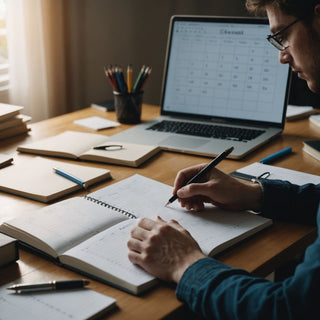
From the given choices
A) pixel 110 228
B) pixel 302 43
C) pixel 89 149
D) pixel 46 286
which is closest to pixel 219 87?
pixel 89 149

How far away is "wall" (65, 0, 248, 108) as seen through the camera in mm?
2570

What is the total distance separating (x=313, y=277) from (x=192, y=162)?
751 mm

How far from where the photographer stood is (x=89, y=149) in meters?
1.49

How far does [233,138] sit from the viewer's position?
5.22 feet

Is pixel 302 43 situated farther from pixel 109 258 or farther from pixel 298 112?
pixel 298 112

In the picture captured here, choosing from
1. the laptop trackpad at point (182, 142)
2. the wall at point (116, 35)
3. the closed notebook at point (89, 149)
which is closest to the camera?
the closed notebook at point (89, 149)

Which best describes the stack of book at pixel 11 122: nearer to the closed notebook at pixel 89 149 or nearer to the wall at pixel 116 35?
the closed notebook at pixel 89 149

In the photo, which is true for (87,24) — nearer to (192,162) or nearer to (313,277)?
(192,162)

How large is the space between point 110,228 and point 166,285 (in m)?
0.19

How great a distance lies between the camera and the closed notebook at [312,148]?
1444 mm

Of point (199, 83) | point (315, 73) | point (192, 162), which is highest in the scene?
point (315, 73)

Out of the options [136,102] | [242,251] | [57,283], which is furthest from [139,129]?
[57,283]

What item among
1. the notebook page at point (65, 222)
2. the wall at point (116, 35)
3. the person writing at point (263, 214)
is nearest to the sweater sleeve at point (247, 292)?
the person writing at point (263, 214)

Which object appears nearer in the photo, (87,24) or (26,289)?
(26,289)
